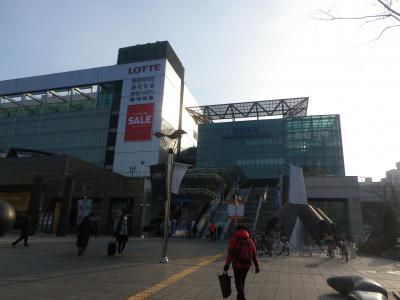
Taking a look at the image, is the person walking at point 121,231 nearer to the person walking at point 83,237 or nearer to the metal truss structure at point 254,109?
the person walking at point 83,237

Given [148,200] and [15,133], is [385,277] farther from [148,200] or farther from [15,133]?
[15,133]

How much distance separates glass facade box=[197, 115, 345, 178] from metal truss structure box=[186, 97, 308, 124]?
1748 millimetres

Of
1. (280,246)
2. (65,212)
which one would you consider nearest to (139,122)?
(65,212)

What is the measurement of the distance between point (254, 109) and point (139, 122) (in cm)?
2454

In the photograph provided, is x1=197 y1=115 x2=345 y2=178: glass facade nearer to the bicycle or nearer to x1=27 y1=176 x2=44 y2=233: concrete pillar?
x1=27 y1=176 x2=44 y2=233: concrete pillar

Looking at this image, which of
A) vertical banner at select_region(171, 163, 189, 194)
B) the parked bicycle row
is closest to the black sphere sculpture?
vertical banner at select_region(171, 163, 189, 194)

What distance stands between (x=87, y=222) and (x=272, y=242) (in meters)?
10.3

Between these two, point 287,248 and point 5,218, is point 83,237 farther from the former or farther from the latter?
point 287,248

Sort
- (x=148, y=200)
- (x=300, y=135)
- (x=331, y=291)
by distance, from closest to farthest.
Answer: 1. (x=331, y=291)
2. (x=148, y=200)
3. (x=300, y=135)

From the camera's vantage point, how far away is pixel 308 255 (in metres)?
18.9

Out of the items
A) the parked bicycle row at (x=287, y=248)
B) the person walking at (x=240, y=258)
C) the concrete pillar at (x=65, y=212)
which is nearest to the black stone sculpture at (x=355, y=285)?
the person walking at (x=240, y=258)

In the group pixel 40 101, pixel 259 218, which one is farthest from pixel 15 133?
pixel 259 218

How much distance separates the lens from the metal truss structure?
72.3 m

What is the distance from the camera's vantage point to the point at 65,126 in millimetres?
81125
